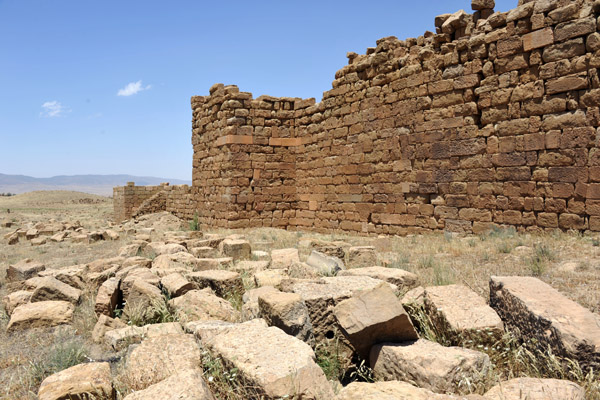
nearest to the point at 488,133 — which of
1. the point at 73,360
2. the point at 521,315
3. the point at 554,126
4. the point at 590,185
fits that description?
the point at 554,126

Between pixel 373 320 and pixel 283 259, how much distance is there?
294cm

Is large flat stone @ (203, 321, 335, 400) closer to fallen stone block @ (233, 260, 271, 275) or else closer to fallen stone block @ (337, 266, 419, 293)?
fallen stone block @ (337, 266, 419, 293)

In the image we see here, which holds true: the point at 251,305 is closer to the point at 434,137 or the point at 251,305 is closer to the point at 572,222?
the point at 572,222

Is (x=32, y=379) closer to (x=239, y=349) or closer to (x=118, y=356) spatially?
(x=118, y=356)

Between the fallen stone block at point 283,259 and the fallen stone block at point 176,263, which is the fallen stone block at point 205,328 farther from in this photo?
the fallen stone block at point 283,259

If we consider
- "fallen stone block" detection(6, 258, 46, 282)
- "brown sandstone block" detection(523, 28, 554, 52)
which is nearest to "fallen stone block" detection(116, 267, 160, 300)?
"fallen stone block" detection(6, 258, 46, 282)

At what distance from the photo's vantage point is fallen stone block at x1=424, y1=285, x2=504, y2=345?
10.2 feet

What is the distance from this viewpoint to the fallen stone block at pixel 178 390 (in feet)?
7.38

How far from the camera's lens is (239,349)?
2746 millimetres

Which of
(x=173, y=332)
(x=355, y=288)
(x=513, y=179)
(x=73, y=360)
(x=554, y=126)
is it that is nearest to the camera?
(x=73, y=360)

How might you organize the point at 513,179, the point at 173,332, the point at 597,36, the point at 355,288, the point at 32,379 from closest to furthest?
the point at 32,379 < the point at 173,332 < the point at 355,288 < the point at 597,36 < the point at 513,179

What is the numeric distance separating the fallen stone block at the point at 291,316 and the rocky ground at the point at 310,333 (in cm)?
1

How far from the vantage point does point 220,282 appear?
4535 mm

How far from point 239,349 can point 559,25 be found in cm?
733
